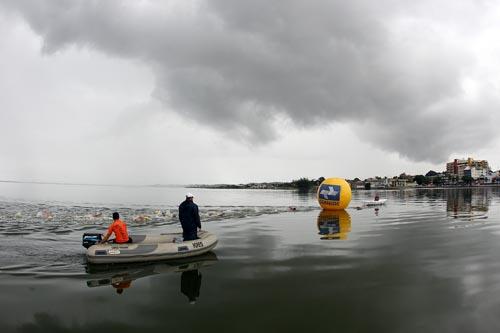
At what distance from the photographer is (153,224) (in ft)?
86.3

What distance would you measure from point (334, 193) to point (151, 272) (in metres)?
Answer: 23.8

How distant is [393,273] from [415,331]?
441 cm

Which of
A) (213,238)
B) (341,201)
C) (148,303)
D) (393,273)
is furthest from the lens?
(341,201)

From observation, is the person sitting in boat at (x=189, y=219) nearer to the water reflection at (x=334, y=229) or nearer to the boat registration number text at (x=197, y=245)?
the boat registration number text at (x=197, y=245)

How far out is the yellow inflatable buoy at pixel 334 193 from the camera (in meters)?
33.1

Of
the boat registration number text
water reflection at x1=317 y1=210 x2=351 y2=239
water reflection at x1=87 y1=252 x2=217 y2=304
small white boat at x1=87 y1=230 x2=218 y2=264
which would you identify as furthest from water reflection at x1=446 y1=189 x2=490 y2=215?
water reflection at x1=87 y1=252 x2=217 y2=304

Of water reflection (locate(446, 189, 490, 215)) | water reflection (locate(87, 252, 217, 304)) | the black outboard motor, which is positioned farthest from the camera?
A: water reflection (locate(446, 189, 490, 215))

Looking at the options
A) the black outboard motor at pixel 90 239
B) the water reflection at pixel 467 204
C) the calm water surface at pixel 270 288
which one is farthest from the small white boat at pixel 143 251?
the water reflection at pixel 467 204

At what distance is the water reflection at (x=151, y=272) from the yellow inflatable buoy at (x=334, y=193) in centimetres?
2083

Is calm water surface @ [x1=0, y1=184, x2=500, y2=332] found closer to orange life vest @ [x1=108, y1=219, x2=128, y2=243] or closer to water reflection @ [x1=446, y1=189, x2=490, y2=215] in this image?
orange life vest @ [x1=108, y1=219, x2=128, y2=243]

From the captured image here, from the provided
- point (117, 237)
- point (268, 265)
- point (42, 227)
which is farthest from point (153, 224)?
point (268, 265)

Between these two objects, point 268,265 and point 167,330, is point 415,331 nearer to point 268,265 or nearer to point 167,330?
point 167,330

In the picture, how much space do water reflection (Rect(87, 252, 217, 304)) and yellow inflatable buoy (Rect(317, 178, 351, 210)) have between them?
20830mm

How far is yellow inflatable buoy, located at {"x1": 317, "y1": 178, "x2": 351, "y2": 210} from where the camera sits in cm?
3309
